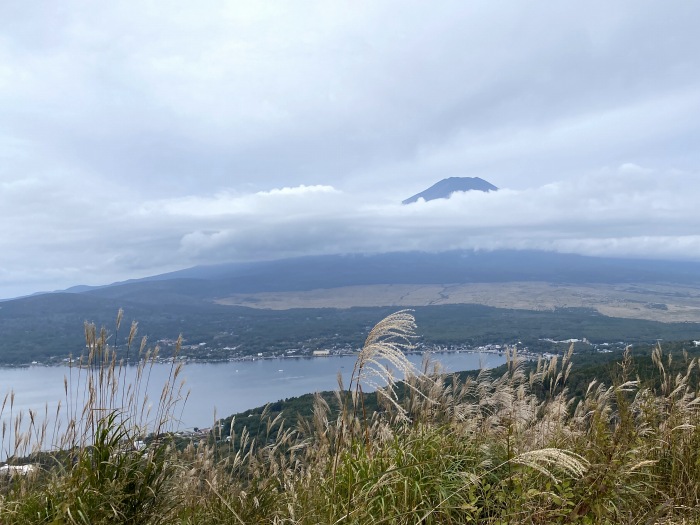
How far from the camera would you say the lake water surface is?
36.7m

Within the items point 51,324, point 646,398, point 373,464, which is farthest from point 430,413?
point 51,324

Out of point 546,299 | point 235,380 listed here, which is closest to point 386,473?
point 235,380

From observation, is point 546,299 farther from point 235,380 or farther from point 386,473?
point 386,473

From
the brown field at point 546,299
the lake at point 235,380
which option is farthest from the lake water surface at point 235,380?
the brown field at point 546,299

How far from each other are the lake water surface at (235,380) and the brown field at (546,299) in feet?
202

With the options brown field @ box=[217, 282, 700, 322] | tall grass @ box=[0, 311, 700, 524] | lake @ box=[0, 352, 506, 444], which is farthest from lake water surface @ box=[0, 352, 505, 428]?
brown field @ box=[217, 282, 700, 322]

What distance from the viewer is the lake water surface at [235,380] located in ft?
120

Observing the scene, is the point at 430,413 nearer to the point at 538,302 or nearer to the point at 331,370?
the point at 331,370

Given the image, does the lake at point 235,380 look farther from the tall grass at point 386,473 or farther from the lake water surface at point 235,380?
the tall grass at point 386,473

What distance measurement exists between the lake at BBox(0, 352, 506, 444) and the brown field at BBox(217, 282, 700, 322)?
61.6m

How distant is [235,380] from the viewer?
5759 cm

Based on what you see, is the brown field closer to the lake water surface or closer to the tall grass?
the lake water surface

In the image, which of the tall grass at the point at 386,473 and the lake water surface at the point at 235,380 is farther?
the lake water surface at the point at 235,380

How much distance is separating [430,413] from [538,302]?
13966 cm
